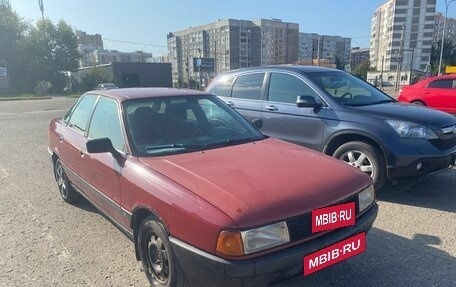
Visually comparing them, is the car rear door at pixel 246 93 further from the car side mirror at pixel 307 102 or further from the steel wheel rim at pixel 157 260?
the steel wheel rim at pixel 157 260

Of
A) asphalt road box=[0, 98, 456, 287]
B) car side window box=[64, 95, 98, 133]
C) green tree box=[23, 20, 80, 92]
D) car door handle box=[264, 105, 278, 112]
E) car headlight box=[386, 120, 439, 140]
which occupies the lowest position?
asphalt road box=[0, 98, 456, 287]

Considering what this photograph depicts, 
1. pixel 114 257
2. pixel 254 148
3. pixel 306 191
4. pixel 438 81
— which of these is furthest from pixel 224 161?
pixel 438 81

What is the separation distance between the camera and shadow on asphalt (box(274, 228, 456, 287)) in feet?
9.25

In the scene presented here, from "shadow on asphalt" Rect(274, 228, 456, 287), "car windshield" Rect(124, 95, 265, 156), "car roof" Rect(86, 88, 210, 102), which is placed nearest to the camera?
"shadow on asphalt" Rect(274, 228, 456, 287)

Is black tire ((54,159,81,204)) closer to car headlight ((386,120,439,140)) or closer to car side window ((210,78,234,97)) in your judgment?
car side window ((210,78,234,97))

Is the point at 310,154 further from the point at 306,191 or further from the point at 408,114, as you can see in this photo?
the point at 408,114

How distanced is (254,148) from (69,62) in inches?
2364

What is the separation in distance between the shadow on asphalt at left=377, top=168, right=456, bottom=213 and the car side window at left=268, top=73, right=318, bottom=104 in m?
1.72

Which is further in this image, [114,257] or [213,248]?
[114,257]

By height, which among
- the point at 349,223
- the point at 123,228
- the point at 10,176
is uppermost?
the point at 349,223

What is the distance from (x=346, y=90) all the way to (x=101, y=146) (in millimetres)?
3825

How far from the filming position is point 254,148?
325 cm

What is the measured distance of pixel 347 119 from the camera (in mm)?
4805

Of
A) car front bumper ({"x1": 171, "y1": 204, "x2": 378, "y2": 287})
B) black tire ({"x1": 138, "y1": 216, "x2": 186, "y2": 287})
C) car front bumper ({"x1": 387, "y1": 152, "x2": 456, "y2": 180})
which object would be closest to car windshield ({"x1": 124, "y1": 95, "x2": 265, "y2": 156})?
black tire ({"x1": 138, "y1": 216, "x2": 186, "y2": 287})
